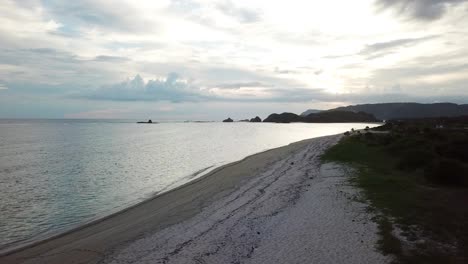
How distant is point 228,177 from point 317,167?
6.30 m

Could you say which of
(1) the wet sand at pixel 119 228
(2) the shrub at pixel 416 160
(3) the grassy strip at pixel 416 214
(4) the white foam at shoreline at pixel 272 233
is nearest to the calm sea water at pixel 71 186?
(1) the wet sand at pixel 119 228

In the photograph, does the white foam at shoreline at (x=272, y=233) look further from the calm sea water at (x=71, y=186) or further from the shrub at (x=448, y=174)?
the calm sea water at (x=71, y=186)

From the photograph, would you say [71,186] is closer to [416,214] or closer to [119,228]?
[119,228]

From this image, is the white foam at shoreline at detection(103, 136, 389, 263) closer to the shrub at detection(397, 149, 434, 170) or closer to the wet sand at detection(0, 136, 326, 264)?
the wet sand at detection(0, 136, 326, 264)

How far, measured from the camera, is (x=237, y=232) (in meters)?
12.1

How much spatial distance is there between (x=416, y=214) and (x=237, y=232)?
233 inches

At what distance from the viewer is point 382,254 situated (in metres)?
9.12

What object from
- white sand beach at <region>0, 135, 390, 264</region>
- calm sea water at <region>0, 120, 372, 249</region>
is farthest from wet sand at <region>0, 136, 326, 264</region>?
calm sea water at <region>0, 120, 372, 249</region>

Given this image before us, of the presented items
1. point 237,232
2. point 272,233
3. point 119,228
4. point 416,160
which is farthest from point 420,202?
point 119,228

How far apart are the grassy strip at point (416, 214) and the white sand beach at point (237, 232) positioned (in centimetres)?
60

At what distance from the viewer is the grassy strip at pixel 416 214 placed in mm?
9117

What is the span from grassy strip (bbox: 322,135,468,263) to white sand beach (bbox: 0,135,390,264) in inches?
23.6

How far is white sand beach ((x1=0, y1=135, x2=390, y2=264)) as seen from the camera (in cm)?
1006

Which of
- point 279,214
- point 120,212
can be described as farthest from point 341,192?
point 120,212
